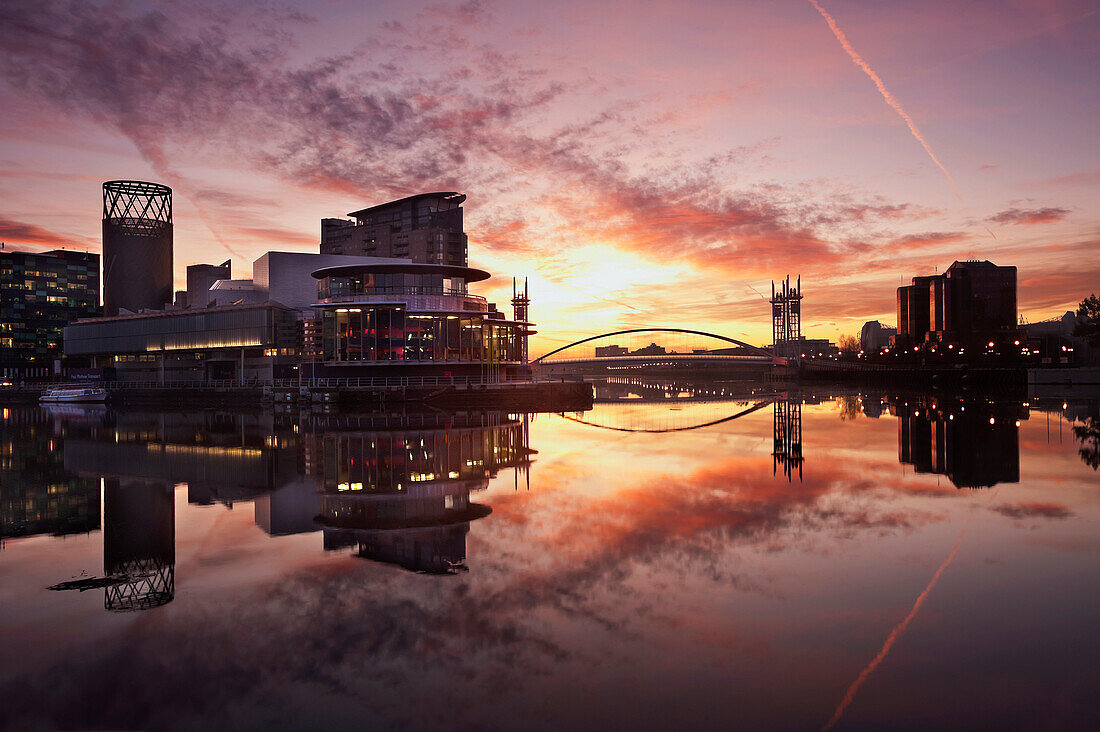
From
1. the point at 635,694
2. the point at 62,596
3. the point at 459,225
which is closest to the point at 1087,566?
the point at 635,694

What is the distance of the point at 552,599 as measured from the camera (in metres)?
9.85

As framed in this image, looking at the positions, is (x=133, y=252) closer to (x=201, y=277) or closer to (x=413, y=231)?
(x=201, y=277)

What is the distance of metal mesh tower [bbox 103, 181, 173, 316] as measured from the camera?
170m

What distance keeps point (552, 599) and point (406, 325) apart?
68.2 metres

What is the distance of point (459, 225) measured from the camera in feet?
545

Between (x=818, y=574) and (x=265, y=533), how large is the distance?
10.8 meters

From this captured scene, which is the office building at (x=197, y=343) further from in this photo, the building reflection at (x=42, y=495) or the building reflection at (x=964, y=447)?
the building reflection at (x=964, y=447)

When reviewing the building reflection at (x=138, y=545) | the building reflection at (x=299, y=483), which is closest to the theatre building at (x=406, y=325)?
the building reflection at (x=299, y=483)

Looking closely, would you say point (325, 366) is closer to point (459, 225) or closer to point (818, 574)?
point (818, 574)

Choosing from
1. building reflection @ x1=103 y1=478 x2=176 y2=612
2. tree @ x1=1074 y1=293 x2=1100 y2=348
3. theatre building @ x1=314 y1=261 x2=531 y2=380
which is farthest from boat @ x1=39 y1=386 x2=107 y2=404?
tree @ x1=1074 y1=293 x2=1100 y2=348

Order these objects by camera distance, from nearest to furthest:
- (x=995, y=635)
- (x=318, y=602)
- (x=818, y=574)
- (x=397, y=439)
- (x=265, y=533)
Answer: (x=995, y=635), (x=318, y=602), (x=818, y=574), (x=265, y=533), (x=397, y=439)

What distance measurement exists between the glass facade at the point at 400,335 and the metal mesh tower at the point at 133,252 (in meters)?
124

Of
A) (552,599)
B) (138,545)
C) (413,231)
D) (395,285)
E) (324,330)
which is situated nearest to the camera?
(552,599)

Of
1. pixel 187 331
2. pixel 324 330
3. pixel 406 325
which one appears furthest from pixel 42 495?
pixel 187 331
